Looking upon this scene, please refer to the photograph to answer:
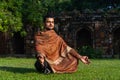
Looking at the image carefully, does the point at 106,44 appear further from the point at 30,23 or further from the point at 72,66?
the point at 72,66

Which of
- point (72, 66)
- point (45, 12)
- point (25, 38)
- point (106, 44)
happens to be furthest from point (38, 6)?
point (72, 66)

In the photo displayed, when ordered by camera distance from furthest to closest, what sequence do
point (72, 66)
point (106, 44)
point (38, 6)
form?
point (106, 44)
point (38, 6)
point (72, 66)

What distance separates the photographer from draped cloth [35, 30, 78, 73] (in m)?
10.3

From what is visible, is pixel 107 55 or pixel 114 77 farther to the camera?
pixel 107 55

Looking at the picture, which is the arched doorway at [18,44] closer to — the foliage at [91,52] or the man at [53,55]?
the foliage at [91,52]

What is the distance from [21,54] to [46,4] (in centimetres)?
367

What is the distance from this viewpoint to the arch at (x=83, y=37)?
2430cm

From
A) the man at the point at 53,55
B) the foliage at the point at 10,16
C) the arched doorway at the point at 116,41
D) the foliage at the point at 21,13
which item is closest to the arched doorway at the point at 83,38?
the arched doorway at the point at 116,41

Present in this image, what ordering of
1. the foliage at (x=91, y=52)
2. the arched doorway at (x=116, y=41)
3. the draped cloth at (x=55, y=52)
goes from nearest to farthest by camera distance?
the draped cloth at (x=55, y=52) → the foliage at (x=91, y=52) → the arched doorway at (x=116, y=41)

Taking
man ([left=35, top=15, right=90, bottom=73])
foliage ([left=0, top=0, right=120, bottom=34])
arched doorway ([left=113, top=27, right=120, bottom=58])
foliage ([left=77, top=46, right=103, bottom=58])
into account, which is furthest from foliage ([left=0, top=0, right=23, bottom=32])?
man ([left=35, top=15, right=90, bottom=73])

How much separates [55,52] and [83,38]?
47.0ft

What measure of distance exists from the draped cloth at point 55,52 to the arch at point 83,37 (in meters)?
13.5

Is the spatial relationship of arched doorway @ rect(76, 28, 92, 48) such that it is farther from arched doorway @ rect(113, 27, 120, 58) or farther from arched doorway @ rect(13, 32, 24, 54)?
arched doorway @ rect(13, 32, 24, 54)

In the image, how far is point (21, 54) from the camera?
24766mm
